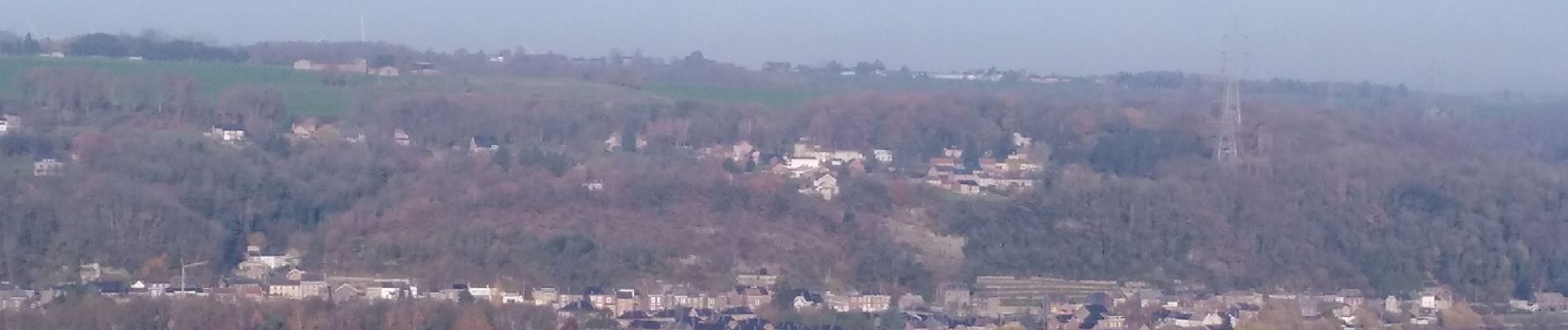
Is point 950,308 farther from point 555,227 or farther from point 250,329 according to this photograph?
point 250,329

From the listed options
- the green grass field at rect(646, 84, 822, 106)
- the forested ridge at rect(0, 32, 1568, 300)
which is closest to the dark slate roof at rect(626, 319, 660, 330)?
the forested ridge at rect(0, 32, 1568, 300)

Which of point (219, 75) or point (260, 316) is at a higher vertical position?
point (219, 75)

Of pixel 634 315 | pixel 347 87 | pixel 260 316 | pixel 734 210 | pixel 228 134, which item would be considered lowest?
pixel 634 315

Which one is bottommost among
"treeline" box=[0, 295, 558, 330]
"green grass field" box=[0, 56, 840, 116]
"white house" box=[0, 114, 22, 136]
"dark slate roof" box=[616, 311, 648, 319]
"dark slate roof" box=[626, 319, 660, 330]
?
"dark slate roof" box=[616, 311, 648, 319]

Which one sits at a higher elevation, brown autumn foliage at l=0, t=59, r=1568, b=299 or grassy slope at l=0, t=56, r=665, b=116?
grassy slope at l=0, t=56, r=665, b=116

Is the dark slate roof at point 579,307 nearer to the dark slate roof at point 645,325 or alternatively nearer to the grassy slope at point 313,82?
the dark slate roof at point 645,325

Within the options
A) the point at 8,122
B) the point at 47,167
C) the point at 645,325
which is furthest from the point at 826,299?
the point at 8,122

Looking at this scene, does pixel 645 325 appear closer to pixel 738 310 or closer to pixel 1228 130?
pixel 738 310

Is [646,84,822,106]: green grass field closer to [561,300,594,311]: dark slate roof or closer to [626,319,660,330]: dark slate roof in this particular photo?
[561,300,594,311]: dark slate roof

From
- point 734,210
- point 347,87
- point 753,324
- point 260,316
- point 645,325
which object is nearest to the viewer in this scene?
point 260,316

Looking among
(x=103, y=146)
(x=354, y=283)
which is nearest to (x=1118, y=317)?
(x=354, y=283)
